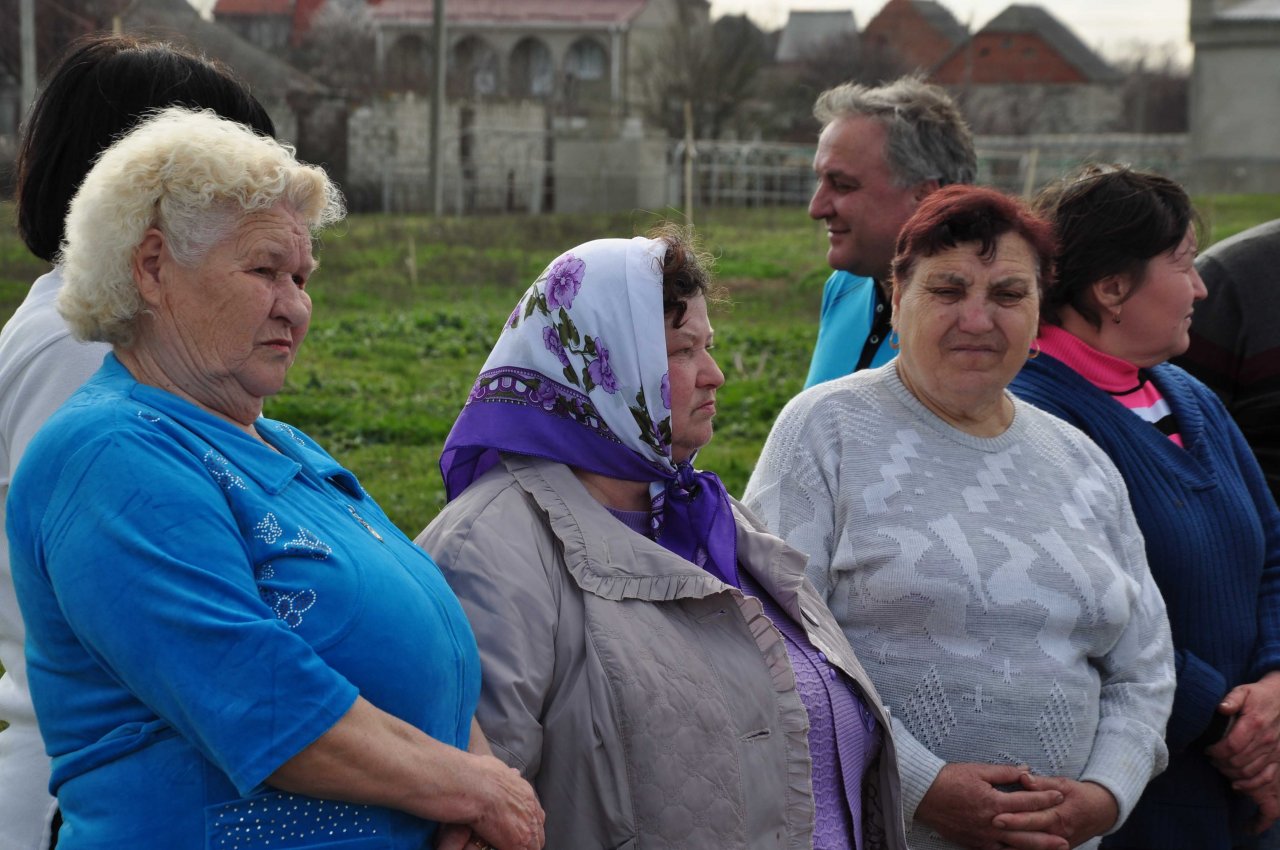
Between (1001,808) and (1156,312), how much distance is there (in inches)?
57.8

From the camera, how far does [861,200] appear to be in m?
4.39

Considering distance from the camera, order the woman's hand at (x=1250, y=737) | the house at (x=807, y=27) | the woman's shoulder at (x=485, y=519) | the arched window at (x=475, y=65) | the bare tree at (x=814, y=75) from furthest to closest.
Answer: the house at (x=807, y=27), the arched window at (x=475, y=65), the bare tree at (x=814, y=75), the woman's hand at (x=1250, y=737), the woman's shoulder at (x=485, y=519)

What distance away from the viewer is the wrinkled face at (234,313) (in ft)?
6.82

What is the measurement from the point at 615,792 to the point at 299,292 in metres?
1.01

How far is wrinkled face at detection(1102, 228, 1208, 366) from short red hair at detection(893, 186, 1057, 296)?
0.43 m

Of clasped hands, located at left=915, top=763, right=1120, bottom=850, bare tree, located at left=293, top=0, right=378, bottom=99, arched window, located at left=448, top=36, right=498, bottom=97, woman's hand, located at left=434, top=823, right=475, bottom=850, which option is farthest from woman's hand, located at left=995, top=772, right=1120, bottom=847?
arched window, located at left=448, top=36, right=498, bottom=97

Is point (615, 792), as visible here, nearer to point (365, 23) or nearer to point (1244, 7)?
point (1244, 7)

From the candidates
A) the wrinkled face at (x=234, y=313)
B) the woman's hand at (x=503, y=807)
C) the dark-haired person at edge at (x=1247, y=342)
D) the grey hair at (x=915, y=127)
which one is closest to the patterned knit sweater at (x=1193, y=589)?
the dark-haired person at edge at (x=1247, y=342)

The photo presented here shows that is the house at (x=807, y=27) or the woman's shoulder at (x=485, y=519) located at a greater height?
the house at (x=807, y=27)

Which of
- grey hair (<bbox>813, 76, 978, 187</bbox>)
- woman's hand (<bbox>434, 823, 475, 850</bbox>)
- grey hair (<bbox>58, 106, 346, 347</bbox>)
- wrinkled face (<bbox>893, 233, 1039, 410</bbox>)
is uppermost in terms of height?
grey hair (<bbox>813, 76, 978, 187</bbox>)

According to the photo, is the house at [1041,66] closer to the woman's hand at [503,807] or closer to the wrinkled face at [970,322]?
the wrinkled face at [970,322]

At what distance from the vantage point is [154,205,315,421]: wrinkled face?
6.82 ft

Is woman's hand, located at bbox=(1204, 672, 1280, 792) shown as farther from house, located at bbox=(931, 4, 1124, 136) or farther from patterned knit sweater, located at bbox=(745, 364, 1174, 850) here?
house, located at bbox=(931, 4, 1124, 136)

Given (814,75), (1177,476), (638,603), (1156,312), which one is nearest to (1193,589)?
(1177,476)
